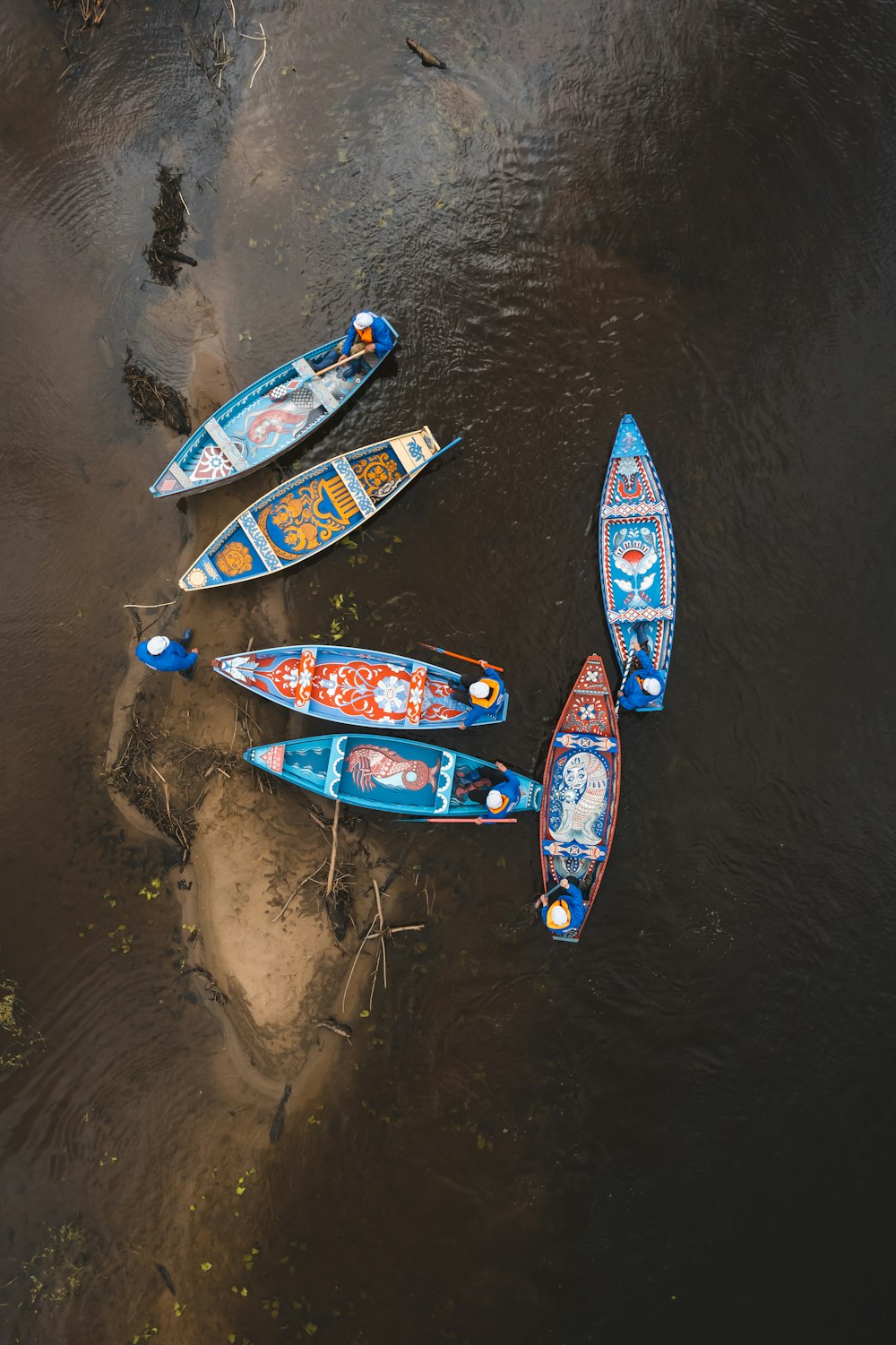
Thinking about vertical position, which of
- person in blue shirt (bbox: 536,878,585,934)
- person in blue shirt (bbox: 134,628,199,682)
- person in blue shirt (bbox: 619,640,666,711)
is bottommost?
person in blue shirt (bbox: 536,878,585,934)

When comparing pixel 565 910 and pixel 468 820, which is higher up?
pixel 468 820

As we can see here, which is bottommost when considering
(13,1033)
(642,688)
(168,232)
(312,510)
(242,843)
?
(13,1033)

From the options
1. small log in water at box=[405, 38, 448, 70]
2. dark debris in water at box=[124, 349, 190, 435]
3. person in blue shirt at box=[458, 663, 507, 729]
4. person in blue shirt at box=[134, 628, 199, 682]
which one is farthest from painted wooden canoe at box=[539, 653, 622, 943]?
small log in water at box=[405, 38, 448, 70]

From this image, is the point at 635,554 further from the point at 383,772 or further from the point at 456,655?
the point at 383,772

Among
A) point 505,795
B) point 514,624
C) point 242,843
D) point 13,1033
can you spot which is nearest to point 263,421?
point 514,624

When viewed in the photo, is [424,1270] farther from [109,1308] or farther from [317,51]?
[317,51]

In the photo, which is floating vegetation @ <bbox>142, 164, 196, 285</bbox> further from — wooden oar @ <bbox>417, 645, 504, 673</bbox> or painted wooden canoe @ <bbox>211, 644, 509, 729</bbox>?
painted wooden canoe @ <bbox>211, 644, 509, 729</bbox>

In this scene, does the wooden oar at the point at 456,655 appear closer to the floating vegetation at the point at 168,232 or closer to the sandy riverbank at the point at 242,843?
the sandy riverbank at the point at 242,843
